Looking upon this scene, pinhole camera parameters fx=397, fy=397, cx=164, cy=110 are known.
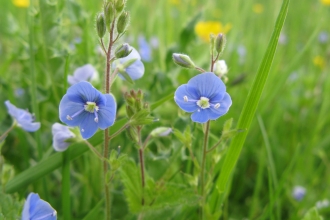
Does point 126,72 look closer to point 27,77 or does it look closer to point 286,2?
point 286,2

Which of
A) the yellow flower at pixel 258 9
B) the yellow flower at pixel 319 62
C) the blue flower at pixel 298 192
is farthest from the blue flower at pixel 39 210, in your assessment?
the yellow flower at pixel 258 9

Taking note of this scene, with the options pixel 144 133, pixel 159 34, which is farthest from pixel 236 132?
pixel 159 34

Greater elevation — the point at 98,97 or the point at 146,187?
the point at 98,97

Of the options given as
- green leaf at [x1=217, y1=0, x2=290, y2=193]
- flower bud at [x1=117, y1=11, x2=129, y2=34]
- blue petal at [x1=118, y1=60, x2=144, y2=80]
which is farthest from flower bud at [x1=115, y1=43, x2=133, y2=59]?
green leaf at [x1=217, y1=0, x2=290, y2=193]

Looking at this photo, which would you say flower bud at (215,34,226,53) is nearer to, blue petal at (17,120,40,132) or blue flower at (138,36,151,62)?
blue petal at (17,120,40,132)

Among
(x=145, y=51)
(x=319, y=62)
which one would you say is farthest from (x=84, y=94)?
(x=319, y=62)

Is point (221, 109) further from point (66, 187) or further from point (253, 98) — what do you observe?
point (66, 187)

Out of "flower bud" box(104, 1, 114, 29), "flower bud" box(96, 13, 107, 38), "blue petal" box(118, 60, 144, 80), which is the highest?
"flower bud" box(104, 1, 114, 29)

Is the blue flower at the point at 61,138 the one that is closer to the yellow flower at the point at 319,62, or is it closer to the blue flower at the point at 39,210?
the blue flower at the point at 39,210
